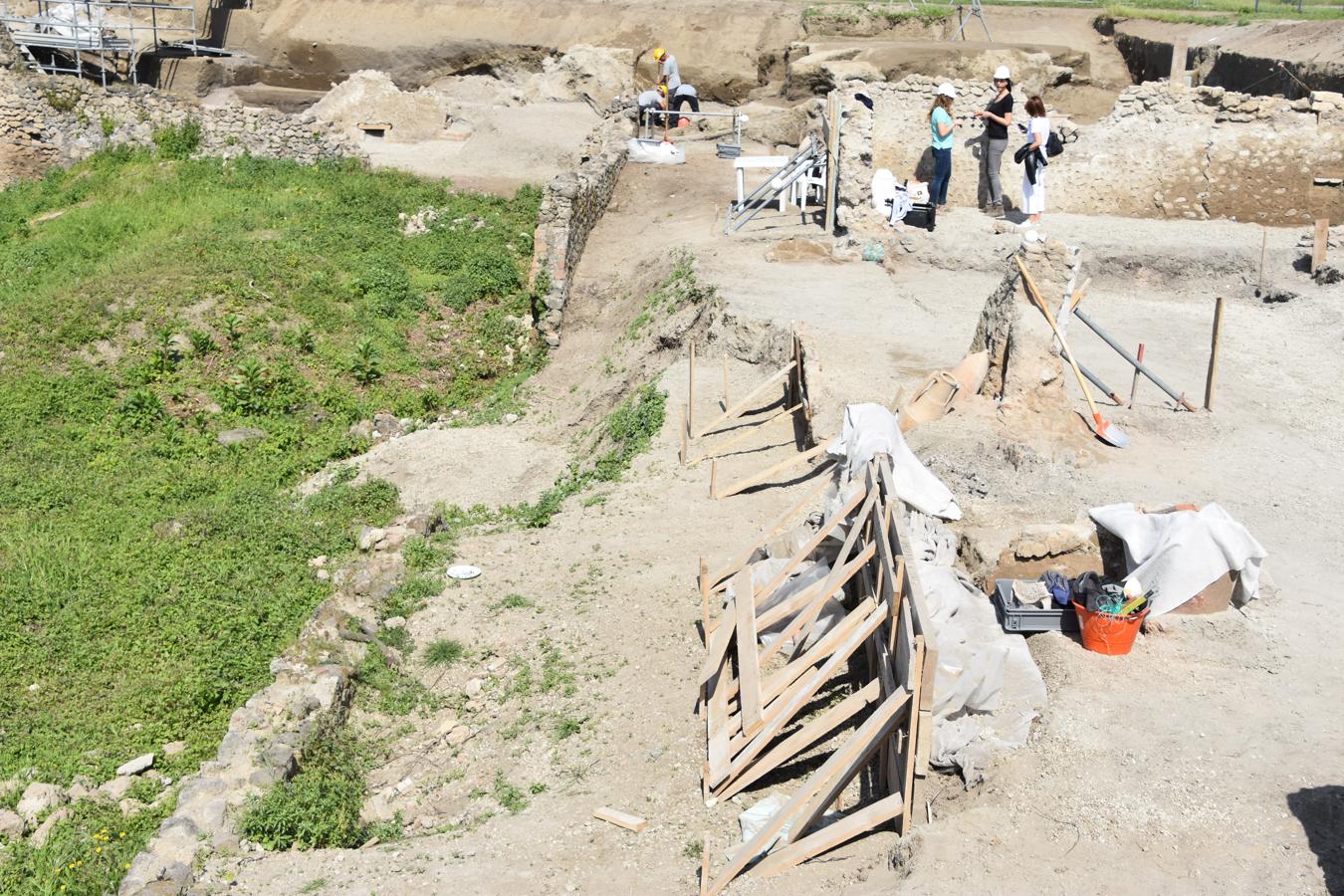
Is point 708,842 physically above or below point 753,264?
below

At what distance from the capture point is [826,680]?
825 cm

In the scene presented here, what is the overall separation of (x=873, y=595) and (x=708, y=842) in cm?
184

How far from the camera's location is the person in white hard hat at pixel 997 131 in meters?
17.4

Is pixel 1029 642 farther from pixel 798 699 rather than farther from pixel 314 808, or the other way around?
pixel 314 808

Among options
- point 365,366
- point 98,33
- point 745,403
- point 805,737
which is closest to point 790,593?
point 805,737

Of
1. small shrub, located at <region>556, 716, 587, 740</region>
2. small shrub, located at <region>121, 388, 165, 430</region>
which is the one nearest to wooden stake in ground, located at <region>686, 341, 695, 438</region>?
small shrub, located at <region>556, 716, 587, 740</region>

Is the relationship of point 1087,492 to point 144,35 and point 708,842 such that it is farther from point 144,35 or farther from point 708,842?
point 144,35

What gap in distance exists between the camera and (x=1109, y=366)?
13828mm

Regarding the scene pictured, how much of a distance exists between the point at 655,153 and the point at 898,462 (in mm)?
12740

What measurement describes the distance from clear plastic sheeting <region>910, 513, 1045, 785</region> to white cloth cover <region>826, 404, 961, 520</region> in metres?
1.76

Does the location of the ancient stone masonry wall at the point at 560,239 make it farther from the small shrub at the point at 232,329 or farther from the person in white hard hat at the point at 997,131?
the person in white hard hat at the point at 997,131

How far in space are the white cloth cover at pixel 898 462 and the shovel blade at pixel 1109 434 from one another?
6.17 ft

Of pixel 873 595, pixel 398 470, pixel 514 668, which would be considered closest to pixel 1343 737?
pixel 873 595

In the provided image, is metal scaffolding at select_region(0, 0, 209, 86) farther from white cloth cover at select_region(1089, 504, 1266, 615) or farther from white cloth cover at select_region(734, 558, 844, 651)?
white cloth cover at select_region(1089, 504, 1266, 615)
